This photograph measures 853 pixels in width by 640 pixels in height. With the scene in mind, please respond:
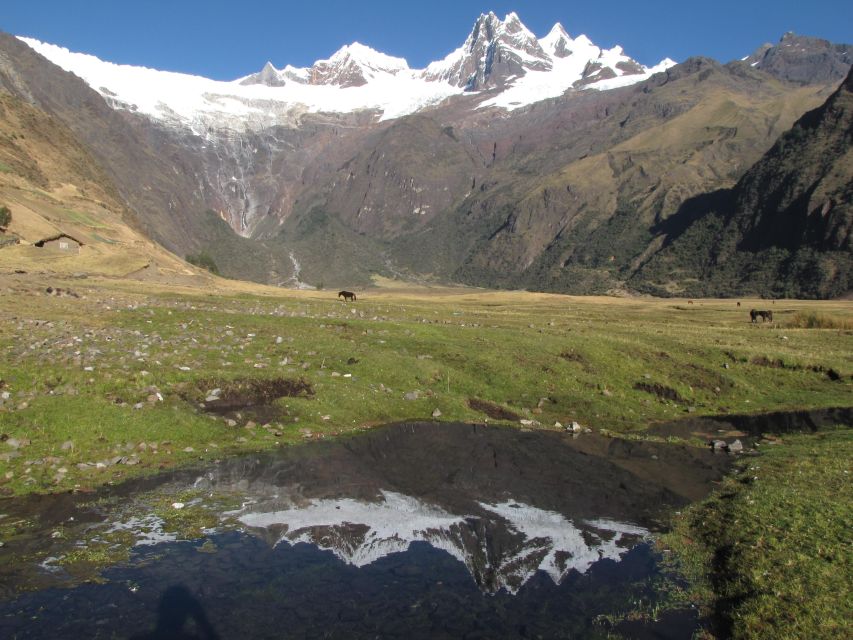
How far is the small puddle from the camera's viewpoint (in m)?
11.9

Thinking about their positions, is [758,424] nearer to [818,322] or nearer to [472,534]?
[472,534]

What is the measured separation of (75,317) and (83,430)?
18110 mm

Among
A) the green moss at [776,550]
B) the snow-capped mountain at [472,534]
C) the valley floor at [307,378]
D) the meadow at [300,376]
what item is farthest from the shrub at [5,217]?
the green moss at [776,550]

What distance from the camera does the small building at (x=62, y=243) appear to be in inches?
2790

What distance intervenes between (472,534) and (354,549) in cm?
343

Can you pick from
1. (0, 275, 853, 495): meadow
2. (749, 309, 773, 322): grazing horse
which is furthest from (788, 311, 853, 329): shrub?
(0, 275, 853, 495): meadow

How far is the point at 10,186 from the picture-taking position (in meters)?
82.6

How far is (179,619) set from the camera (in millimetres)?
11742

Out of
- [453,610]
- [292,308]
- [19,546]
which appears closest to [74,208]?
[292,308]

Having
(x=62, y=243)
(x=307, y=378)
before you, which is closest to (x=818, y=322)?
(x=307, y=378)

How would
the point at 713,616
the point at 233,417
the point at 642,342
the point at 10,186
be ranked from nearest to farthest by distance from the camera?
the point at 713,616 < the point at 233,417 < the point at 642,342 < the point at 10,186

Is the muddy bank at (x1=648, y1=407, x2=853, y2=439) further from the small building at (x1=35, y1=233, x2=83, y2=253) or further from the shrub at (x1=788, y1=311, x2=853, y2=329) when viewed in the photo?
the small building at (x1=35, y1=233, x2=83, y2=253)

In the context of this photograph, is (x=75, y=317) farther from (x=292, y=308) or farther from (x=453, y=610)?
(x=453, y=610)

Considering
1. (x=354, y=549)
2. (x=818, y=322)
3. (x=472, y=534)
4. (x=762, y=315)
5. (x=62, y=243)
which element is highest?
(x=818, y=322)
